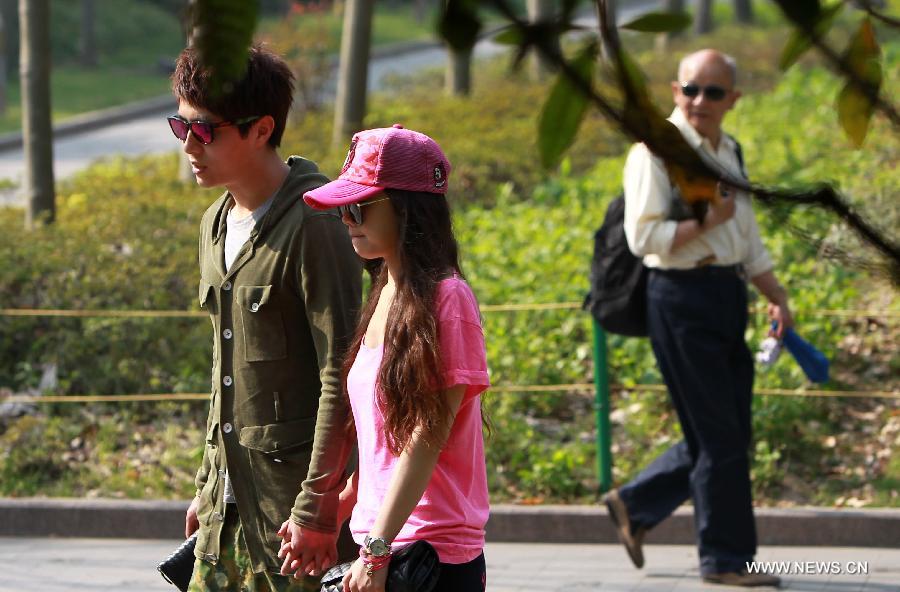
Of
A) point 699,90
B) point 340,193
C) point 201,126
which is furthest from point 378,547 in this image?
point 699,90

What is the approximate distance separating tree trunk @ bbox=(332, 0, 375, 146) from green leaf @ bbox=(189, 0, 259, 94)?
13.9m

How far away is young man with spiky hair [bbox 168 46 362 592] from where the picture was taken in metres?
3.59

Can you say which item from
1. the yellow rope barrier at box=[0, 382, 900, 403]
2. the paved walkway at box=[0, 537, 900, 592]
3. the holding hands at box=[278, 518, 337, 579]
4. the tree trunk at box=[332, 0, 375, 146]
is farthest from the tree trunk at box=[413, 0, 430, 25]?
the holding hands at box=[278, 518, 337, 579]

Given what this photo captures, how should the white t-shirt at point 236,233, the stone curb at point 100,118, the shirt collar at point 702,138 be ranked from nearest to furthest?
1. the white t-shirt at point 236,233
2. the shirt collar at point 702,138
3. the stone curb at point 100,118

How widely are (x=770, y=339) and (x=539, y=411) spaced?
2424mm

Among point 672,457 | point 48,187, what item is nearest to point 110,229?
point 48,187

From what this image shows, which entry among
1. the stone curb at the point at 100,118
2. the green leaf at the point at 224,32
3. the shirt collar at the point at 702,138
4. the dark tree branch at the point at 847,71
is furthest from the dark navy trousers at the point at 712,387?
the stone curb at the point at 100,118

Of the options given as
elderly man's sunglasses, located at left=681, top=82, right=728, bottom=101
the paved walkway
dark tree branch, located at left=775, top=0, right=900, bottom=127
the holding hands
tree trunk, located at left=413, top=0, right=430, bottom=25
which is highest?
tree trunk, located at left=413, top=0, right=430, bottom=25

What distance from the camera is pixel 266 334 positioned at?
3697mm

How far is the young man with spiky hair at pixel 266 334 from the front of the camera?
3594 millimetres

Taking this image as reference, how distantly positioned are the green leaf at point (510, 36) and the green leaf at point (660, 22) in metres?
0.10

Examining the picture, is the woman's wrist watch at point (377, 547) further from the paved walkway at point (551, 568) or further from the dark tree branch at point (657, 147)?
the paved walkway at point (551, 568)

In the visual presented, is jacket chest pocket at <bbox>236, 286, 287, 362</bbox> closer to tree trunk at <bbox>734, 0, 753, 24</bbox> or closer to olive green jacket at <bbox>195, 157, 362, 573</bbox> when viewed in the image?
olive green jacket at <bbox>195, 157, 362, 573</bbox>

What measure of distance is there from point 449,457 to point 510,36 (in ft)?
7.13
